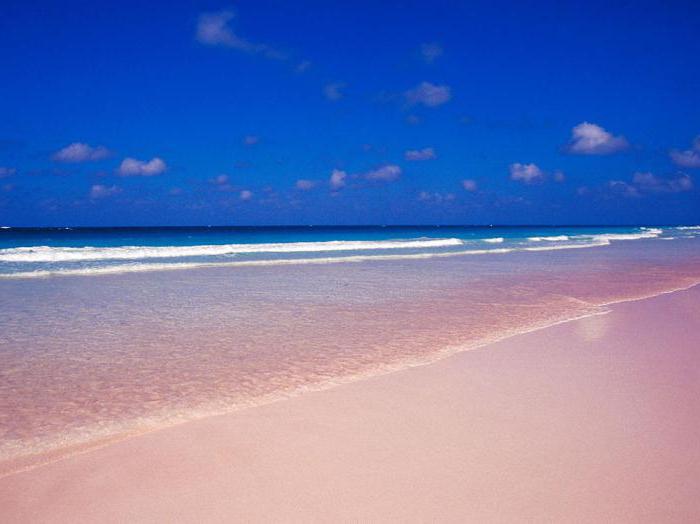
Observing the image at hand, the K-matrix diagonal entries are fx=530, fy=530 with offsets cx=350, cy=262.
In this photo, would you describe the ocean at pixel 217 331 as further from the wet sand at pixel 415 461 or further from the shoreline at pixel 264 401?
the wet sand at pixel 415 461

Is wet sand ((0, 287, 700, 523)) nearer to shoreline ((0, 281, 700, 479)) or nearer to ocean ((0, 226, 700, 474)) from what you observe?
shoreline ((0, 281, 700, 479))

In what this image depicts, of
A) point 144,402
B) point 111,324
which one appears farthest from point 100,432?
point 111,324

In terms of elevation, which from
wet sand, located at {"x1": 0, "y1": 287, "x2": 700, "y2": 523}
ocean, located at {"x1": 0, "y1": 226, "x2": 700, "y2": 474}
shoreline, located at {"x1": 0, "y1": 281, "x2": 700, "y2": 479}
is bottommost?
wet sand, located at {"x1": 0, "y1": 287, "x2": 700, "y2": 523}

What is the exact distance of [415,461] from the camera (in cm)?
372

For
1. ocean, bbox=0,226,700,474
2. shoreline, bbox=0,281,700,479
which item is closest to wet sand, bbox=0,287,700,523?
shoreline, bbox=0,281,700,479

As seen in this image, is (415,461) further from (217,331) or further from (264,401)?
(217,331)

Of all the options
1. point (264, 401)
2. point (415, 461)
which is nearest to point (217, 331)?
point (264, 401)

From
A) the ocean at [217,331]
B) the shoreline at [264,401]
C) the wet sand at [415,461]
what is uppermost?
the ocean at [217,331]

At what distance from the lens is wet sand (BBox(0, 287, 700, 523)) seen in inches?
125

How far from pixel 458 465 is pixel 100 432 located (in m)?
2.83

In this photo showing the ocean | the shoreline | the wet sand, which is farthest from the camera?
the ocean

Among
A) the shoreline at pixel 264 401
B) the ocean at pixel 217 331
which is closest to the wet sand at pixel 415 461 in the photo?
the shoreline at pixel 264 401

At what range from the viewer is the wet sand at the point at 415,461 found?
316 centimetres

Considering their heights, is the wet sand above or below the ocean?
below
